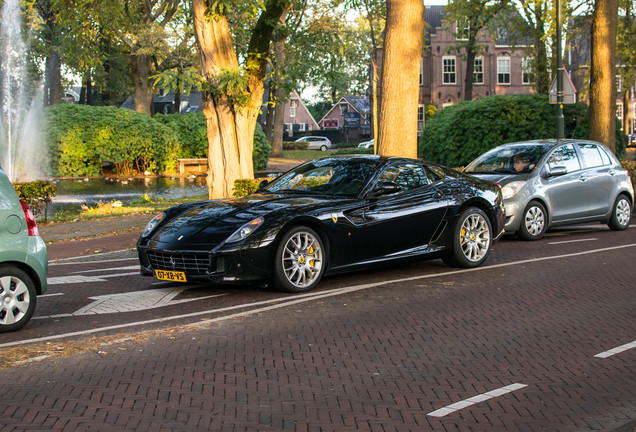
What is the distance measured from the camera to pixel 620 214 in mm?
14508

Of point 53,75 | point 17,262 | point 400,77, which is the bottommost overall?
point 17,262

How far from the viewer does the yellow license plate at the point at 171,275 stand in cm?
826

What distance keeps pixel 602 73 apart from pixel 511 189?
8896 mm

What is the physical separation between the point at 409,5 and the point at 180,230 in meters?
8.15

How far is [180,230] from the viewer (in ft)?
27.8

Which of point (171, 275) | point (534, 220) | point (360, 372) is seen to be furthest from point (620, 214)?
point (360, 372)

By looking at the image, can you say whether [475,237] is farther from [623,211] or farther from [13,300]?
[13,300]

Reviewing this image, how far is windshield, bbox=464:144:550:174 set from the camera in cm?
1366

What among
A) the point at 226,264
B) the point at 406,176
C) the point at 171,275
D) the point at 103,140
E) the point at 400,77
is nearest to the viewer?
the point at 226,264

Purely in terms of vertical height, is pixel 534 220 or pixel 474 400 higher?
pixel 534 220

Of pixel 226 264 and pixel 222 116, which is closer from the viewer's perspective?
pixel 226 264

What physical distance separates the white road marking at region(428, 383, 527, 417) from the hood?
3.65 m

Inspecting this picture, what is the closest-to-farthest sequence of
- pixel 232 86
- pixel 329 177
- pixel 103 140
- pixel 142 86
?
pixel 329 177 < pixel 232 86 < pixel 103 140 < pixel 142 86

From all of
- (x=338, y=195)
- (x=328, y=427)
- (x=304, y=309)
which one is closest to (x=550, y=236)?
(x=338, y=195)
